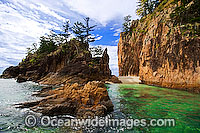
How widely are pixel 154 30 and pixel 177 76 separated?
9.89 meters

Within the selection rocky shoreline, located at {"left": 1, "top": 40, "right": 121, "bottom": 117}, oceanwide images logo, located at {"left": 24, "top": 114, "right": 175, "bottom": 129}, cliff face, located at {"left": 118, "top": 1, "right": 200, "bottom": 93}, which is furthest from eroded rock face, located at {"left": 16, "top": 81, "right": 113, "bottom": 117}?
cliff face, located at {"left": 118, "top": 1, "right": 200, "bottom": 93}

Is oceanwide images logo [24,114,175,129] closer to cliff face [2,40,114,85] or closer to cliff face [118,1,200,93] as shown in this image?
cliff face [118,1,200,93]

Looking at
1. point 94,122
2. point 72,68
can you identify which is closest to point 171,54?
point 94,122

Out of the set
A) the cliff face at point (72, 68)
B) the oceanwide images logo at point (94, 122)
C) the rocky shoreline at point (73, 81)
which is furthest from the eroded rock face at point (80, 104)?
the cliff face at point (72, 68)

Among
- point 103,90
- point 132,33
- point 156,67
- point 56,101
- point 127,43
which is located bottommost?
point 56,101

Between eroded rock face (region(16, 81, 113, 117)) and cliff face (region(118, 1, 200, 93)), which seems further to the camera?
cliff face (region(118, 1, 200, 93))

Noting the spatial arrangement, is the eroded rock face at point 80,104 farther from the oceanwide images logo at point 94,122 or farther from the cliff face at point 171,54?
the cliff face at point 171,54

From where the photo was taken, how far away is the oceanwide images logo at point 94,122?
457 centimetres

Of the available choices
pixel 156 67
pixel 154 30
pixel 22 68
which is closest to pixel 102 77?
pixel 156 67

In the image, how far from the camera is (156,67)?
63.4ft

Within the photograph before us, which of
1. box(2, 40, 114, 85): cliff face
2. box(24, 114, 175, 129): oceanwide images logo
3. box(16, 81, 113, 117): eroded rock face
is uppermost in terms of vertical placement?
box(2, 40, 114, 85): cliff face

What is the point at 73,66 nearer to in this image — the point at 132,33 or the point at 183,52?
the point at 183,52

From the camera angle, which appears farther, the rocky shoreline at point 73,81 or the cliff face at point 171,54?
the cliff face at point 171,54

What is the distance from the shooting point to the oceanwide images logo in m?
4.57
